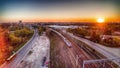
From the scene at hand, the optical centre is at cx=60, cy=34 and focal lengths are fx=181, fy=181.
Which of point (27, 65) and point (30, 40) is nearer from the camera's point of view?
point (27, 65)

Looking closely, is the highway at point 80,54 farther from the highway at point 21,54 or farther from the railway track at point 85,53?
the highway at point 21,54

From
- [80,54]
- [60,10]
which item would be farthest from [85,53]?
[60,10]

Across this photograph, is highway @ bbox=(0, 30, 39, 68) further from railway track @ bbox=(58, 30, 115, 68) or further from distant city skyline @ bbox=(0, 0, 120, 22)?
railway track @ bbox=(58, 30, 115, 68)

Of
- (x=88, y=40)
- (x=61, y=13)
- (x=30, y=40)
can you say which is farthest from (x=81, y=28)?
(x=30, y=40)

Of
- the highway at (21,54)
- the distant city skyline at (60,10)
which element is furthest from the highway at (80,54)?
the highway at (21,54)

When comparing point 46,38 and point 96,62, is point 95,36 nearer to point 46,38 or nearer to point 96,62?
point 96,62

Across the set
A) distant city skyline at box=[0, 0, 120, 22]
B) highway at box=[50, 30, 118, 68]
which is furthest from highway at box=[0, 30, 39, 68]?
highway at box=[50, 30, 118, 68]
